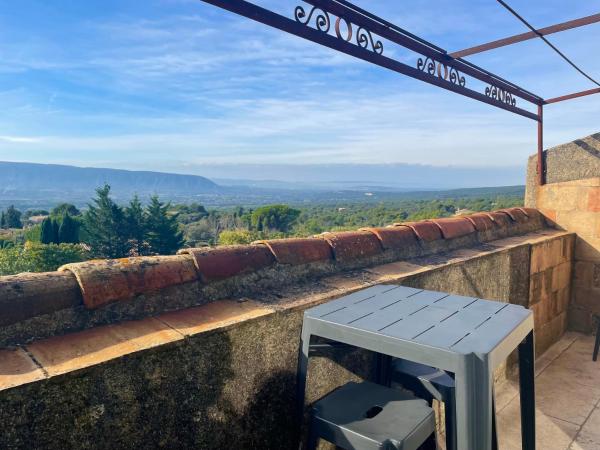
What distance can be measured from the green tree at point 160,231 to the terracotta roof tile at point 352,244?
42.7 m

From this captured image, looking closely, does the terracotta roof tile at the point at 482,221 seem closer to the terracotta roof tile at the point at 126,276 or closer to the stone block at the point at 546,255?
the stone block at the point at 546,255

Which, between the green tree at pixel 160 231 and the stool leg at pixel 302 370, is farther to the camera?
the green tree at pixel 160 231

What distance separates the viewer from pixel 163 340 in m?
1.31

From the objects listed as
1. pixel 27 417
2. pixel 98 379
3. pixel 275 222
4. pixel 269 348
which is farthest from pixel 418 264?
pixel 275 222

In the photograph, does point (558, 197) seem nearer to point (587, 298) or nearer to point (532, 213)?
point (532, 213)

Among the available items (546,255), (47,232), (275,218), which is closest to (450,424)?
(546,255)

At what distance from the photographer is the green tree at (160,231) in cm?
4350

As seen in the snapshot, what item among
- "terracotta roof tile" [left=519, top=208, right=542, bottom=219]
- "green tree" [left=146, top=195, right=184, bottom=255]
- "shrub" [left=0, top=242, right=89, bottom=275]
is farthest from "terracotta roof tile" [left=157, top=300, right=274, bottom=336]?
"green tree" [left=146, top=195, right=184, bottom=255]

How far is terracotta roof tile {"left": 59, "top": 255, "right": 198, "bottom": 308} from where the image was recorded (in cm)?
146

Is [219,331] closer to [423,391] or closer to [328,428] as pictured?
[328,428]

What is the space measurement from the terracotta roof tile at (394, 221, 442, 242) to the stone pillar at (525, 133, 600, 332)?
2.49 metres

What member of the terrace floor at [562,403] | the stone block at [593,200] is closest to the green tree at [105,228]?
the stone block at [593,200]

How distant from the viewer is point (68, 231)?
43594 millimetres

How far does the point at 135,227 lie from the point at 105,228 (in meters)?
3.02
